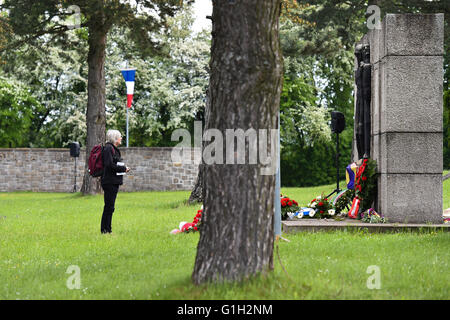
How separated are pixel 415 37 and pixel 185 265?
5.56 m

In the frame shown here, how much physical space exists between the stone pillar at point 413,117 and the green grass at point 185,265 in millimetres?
778

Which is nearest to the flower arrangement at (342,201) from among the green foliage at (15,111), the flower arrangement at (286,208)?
the flower arrangement at (286,208)

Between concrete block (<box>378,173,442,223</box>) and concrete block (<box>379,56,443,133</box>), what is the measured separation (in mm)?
781

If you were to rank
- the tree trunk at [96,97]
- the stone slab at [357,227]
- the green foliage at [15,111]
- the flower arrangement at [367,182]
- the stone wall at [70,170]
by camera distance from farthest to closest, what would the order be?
the green foliage at [15,111], the stone wall at [70,170], the tree trunk at [96,97], the flower arrangement at [367,182], the stone slab at [357,227]

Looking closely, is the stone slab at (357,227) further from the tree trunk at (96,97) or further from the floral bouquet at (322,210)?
the tree trunk at (96,97)

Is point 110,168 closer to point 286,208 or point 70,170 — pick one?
point 286,208

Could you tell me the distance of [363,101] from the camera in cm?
1036

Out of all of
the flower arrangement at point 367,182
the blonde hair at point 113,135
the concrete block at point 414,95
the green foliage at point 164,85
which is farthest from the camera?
the green foliage at point 164,85

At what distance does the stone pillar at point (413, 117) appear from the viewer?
9.34 meters

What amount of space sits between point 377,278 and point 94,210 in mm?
11343

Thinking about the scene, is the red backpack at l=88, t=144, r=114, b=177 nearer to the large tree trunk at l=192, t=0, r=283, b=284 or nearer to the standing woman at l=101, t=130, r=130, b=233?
the standing woman at l=101, t=130, r=130, b=233

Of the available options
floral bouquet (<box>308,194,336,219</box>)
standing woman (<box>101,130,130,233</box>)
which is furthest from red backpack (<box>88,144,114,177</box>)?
floral bouquet (<box>308,194,336,219</box>)

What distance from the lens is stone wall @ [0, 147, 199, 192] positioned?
2847cm

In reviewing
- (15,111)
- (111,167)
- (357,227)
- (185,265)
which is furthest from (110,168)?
(15,111)
